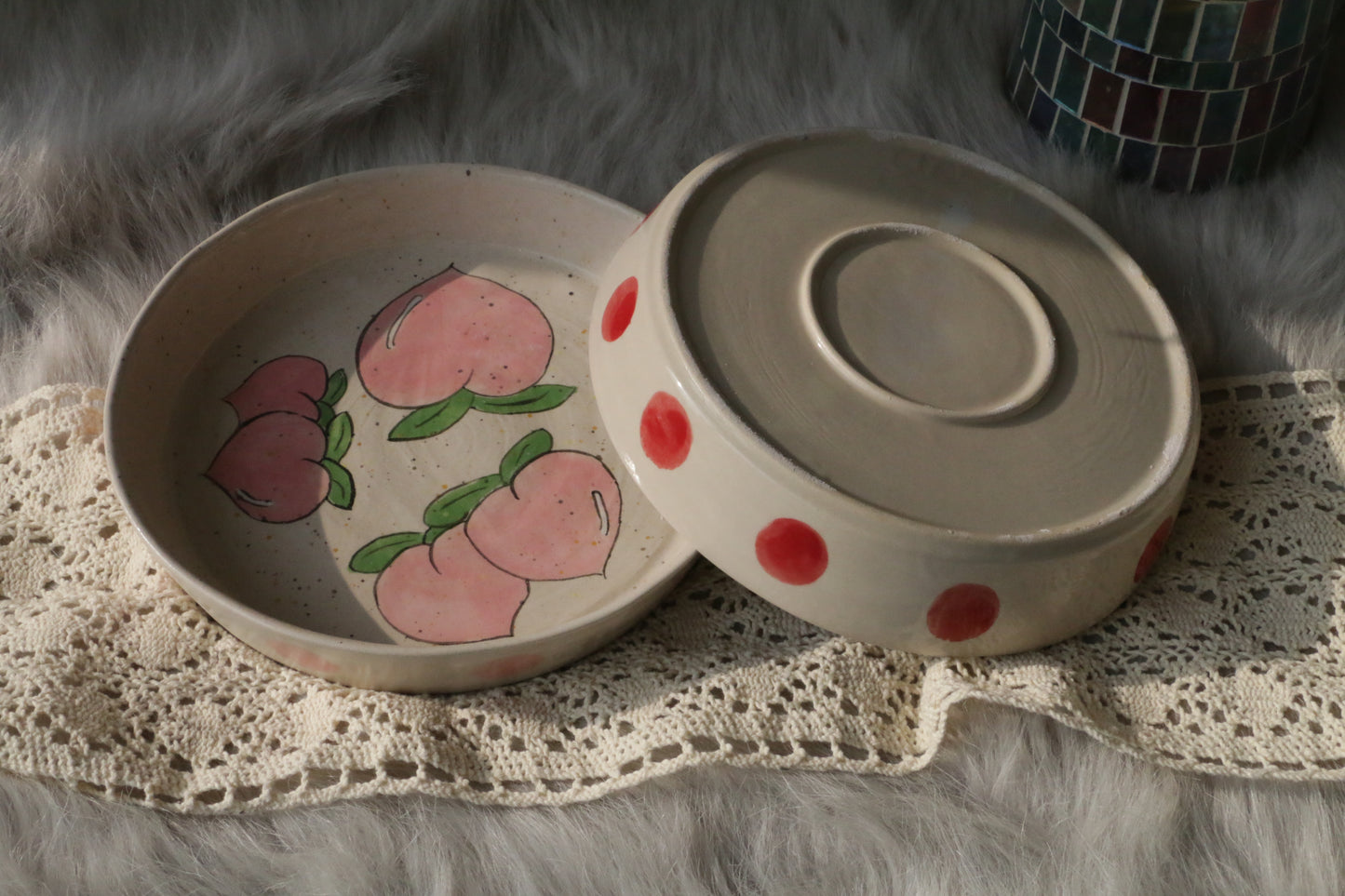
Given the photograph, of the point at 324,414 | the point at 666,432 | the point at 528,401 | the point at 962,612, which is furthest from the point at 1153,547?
the point at 324,414

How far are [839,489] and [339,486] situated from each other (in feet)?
1.01

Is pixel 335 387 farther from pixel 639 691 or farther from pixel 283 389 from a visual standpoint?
pixel 639 691

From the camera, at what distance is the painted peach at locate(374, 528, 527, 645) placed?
2.21 ft

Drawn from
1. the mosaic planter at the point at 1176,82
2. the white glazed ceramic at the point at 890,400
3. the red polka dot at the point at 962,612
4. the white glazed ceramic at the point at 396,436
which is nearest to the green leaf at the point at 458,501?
the white glazed ceramic at the point at 396,436

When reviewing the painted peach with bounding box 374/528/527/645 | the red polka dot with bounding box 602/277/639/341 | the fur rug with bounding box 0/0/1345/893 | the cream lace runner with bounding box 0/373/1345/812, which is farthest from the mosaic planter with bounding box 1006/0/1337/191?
the painted peach with bounding box 374/528/527/645

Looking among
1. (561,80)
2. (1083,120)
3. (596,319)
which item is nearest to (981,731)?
(596,319)

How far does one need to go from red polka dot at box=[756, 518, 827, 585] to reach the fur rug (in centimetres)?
10

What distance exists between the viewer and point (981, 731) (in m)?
0.63

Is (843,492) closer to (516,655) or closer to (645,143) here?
(516,655)

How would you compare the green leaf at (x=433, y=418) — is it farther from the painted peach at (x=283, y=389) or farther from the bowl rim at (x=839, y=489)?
the bowl rim at (x=839, y=489)

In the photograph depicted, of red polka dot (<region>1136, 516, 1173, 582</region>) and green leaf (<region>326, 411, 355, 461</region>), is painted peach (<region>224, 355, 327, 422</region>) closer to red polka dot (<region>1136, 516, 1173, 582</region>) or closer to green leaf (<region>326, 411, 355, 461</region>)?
green leaf (<region>326, 411, 355, 461</region>)

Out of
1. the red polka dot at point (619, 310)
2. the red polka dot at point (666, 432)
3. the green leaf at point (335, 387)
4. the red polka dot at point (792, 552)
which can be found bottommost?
the green leaf at point (335, 387)

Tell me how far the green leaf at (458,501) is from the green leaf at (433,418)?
0.05m

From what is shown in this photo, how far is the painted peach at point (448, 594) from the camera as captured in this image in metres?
0.67
